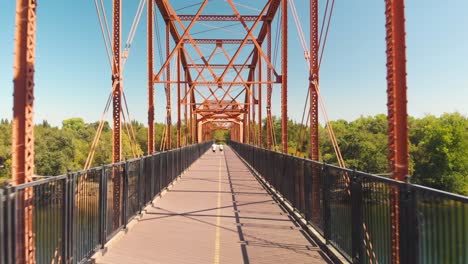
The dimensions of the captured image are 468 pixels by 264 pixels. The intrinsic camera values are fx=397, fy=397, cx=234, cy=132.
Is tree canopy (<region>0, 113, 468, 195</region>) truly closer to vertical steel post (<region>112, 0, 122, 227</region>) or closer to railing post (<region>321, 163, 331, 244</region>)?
vertical steel post (<region>112, 0, 122, 227</region>)

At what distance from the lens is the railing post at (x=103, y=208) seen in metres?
6.74

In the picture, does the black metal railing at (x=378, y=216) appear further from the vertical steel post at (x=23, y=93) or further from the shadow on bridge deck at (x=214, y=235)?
the vertical steel post at (x=23, y=93)

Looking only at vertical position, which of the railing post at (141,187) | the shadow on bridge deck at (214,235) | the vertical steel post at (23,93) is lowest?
the shadow on bridge deck at (214,235)

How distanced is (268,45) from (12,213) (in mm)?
24797

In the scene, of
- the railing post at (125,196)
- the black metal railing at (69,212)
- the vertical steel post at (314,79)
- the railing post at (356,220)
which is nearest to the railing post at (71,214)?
the black metal railing at (69,212)

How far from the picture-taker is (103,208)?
6.90 meters

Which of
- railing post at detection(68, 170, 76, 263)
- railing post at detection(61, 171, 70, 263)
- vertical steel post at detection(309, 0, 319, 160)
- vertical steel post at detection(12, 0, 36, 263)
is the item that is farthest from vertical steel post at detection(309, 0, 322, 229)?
vertical steel post at detection(12, 0, 36, 263)

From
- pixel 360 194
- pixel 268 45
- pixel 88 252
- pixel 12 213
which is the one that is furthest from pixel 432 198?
pixel 268 45

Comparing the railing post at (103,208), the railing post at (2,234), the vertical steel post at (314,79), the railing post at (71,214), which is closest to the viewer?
the railing post at (2,234)

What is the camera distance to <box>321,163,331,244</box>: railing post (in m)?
7.01

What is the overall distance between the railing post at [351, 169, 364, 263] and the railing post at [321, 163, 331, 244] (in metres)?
1.39

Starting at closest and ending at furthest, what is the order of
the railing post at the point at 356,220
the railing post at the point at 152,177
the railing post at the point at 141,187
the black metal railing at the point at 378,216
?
1. the black metal railing at the point at 378,216
2. the railing post at the point at 356,220
3. the railing post at the point at 141,187
4. the railing post at the point at 152,177

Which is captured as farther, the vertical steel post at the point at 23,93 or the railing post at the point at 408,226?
the vertical steel post at the point at 23,93

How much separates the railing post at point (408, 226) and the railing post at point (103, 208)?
189 inches
